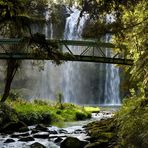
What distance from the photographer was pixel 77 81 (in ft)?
160

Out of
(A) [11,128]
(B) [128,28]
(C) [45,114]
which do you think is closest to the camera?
(B) [128,28]

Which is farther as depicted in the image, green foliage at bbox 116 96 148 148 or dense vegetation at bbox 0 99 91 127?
dense vegetation at bbox 0 99 91 127

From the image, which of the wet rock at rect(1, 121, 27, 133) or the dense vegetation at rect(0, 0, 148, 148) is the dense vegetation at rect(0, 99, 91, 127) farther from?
the dense vegetation at rect(0, 0, 148, 148)

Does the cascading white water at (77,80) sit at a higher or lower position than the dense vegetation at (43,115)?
higher

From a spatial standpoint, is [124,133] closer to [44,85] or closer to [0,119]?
[0,119]

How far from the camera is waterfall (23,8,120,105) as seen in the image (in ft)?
150

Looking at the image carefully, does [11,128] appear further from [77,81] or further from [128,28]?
[77,81]

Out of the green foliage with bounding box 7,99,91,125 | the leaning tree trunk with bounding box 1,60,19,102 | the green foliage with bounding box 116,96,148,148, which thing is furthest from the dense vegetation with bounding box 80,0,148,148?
the leaning tree trunk with bounding box 1,60,19,102

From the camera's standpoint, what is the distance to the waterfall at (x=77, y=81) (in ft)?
150

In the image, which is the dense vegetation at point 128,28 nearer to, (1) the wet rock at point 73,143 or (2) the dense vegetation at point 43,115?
(1) the wet rock at point 73,143

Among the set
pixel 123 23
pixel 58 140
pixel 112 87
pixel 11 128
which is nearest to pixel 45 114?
pixel 11 128

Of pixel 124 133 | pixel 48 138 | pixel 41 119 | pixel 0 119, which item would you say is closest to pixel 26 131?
pixel 0 119

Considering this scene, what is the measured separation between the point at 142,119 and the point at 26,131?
1151 centimetres

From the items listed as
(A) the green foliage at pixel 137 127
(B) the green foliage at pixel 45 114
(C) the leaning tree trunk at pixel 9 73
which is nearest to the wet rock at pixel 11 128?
(B) the green foliage at pixel 45 114
